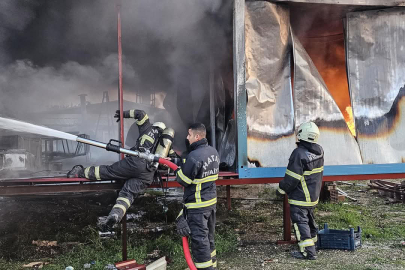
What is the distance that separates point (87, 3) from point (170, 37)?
1.72 m

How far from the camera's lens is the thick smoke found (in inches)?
232

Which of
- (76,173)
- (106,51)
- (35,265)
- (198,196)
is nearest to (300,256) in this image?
(198,196)

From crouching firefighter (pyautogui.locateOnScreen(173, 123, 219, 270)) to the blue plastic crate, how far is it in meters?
2.02

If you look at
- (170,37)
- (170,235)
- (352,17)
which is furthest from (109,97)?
(352,17)

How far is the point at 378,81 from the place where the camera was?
506 cm

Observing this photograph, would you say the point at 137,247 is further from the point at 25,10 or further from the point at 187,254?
the point at 25,10

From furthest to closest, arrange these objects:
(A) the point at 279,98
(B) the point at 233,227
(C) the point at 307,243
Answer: (B) the point at 233,227 → (A) the point at 279,98 → (C) the point at 307,243

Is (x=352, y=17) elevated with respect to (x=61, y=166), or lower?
elevated

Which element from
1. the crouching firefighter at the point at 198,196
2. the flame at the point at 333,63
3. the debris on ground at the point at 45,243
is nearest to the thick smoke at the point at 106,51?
the flame at the point at 333,63

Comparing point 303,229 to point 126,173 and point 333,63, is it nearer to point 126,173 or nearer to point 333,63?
point 126,173

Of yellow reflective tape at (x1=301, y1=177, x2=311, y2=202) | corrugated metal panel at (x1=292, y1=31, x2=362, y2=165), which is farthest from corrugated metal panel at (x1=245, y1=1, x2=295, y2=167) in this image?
yellow reflective tape at (x1=301, y1=177, x2=311, y2=202)

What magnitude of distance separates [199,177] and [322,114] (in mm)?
2319

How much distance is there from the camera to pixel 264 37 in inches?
188

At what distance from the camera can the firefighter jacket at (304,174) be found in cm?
438
